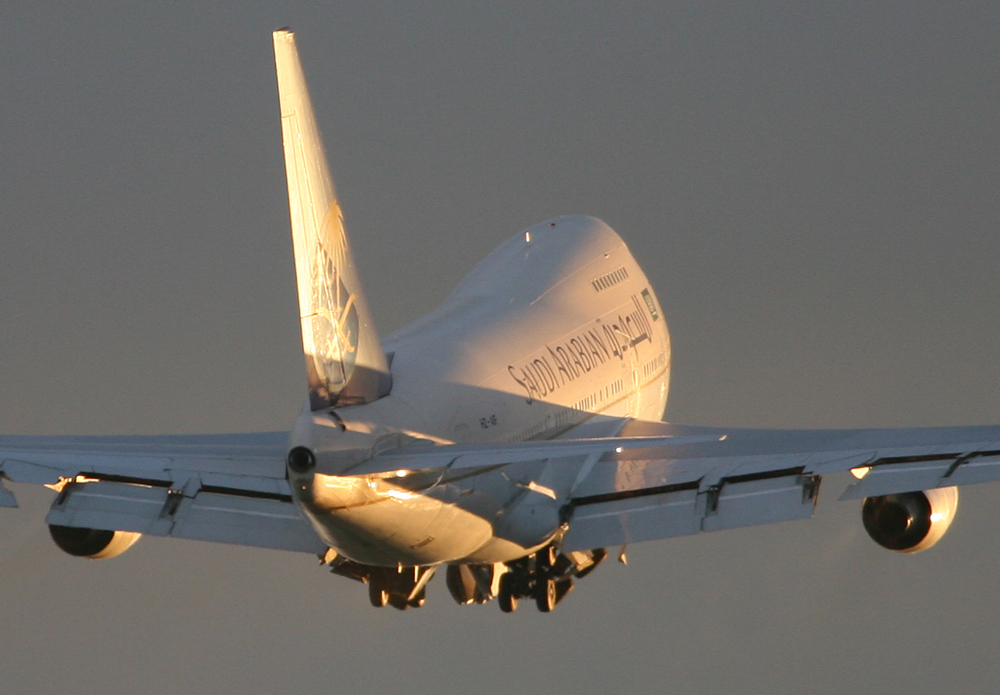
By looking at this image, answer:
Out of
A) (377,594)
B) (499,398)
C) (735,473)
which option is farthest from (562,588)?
(735,473)

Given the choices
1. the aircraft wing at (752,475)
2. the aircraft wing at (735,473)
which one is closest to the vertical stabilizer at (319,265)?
the aircraft wing at (735,473)

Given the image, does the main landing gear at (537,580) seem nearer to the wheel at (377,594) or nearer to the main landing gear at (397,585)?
the main landing gear at (397,585)

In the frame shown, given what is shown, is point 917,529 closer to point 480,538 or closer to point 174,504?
point 480,538

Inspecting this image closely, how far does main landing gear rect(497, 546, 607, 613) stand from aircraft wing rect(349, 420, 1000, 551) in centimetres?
125

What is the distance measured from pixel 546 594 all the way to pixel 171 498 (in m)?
6.03

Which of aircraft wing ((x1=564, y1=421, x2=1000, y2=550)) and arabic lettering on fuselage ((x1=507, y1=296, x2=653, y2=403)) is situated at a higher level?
arabic lettering on fuselage ((x1=507, y1=296, x2=653, y2=403))

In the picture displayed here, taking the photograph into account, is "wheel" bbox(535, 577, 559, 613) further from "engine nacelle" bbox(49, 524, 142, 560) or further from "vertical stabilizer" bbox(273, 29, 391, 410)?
"vertical stabilizer" bbox(273, 29, 391, 410)

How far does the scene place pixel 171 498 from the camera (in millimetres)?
34500

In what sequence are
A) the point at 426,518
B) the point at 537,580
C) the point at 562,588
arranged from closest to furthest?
1. the point at 426,518
2. the point at 537,580
3. the point at 562,588

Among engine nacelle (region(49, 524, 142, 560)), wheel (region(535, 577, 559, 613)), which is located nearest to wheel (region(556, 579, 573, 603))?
wheel (region(535, 577, 559, 613))

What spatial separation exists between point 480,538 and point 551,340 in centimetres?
597

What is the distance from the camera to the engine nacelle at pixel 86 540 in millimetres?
36969

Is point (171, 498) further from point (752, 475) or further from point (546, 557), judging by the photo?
point (752, 475)

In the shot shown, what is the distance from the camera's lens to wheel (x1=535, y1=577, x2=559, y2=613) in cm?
3747
